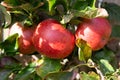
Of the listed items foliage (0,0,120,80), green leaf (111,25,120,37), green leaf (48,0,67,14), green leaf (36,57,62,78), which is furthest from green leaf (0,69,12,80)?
green leaf (111,25,120,37)

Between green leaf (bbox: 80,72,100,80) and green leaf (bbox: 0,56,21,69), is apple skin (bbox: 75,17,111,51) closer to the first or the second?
green leaf (bbox: 80,72,100,80)

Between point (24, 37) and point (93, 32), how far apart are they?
210 mm

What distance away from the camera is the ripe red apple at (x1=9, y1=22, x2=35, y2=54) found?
1071mm

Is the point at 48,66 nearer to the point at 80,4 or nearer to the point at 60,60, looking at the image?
the point at 60,60

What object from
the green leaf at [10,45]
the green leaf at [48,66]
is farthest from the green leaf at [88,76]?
the green leaf at [10,45]

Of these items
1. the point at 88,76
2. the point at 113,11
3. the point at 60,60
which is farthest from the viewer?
the point at 113,11

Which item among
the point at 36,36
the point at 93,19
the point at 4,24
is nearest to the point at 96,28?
the point at 93,19

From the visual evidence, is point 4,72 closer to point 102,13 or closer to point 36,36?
point 36,36

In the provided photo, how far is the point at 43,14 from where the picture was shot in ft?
3.69

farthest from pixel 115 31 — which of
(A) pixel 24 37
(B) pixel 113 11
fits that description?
(A) pixel 24 37

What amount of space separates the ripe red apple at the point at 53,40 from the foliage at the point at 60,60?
3cm

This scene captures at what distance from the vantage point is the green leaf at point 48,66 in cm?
103

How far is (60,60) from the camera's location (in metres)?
1.08

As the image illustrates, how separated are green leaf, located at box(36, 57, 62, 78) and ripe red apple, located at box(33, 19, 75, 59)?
0.15ft
